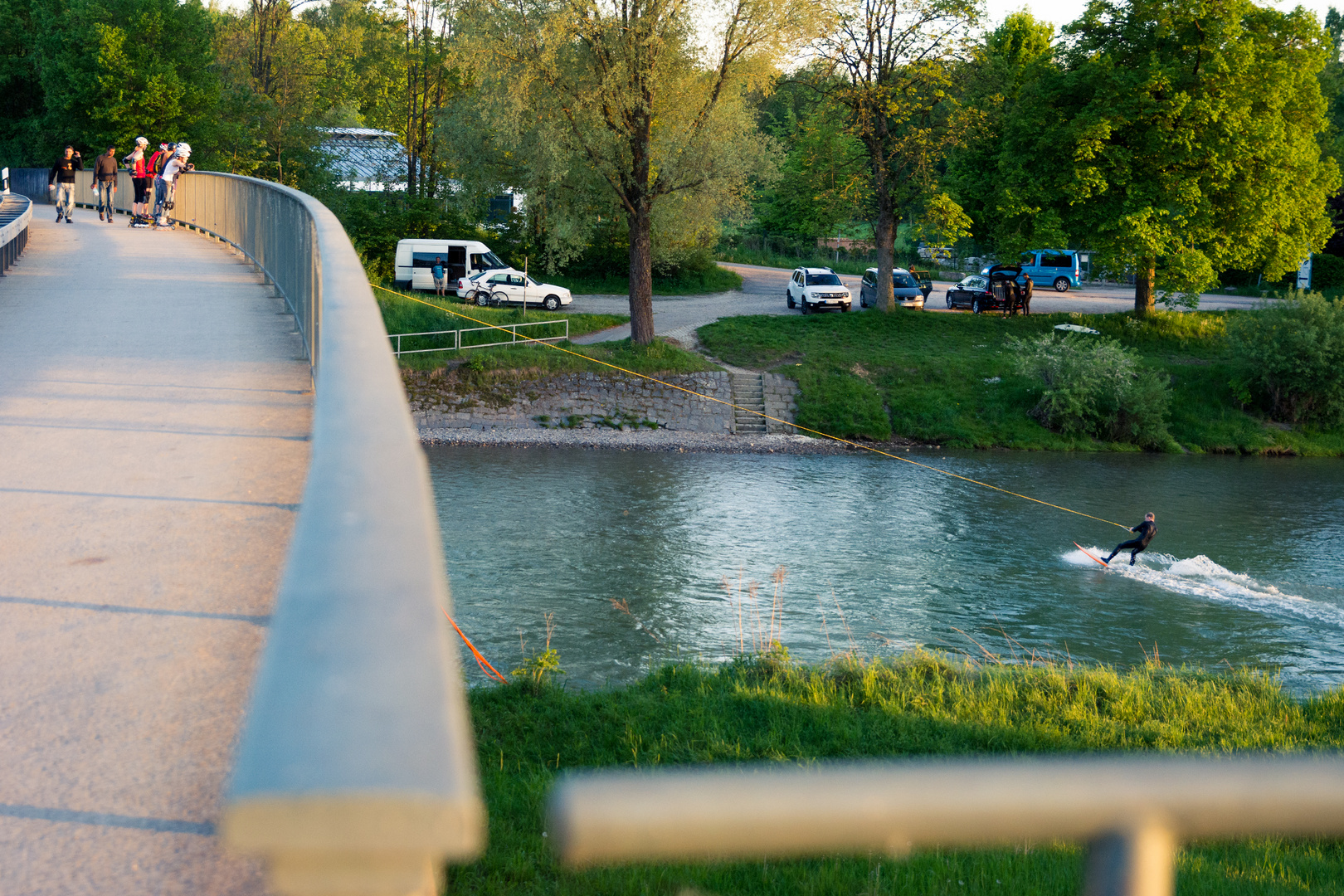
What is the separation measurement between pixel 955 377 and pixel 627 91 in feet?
47.9

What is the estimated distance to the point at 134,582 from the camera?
5359mm

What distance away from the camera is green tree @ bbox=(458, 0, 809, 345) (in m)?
33.7

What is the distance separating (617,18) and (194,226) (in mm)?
15366

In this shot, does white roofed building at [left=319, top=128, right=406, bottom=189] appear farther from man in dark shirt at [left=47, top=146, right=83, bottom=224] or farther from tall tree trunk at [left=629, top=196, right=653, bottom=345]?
man in dark shirt at [left=47, top=146, right=83, bottom=224]

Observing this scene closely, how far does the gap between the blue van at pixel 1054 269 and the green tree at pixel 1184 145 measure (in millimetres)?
15813

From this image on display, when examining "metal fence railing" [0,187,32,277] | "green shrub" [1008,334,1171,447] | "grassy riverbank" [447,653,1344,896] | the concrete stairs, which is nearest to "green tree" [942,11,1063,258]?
"green shrub" [1008,334,1171,447]

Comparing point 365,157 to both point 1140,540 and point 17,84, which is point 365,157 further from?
point 1140,540

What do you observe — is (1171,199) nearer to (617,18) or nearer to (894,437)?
(894,437)

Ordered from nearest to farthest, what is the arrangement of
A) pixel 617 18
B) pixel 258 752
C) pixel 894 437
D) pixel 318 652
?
pixel 258 752, pixel 318 652, pixel 617 18, pixel 894 437

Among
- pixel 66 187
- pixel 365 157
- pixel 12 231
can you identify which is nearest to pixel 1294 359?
pixel 66 187

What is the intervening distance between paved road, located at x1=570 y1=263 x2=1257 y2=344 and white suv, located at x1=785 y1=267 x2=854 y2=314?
739 millimetres

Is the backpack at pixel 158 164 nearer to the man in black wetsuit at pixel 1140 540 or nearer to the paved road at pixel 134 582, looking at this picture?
the paved road at pixel 134 582

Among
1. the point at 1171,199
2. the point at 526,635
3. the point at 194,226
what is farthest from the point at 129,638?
the point at 1171,199

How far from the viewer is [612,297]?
2026 inches
